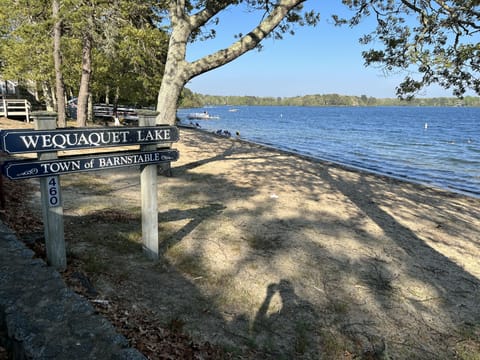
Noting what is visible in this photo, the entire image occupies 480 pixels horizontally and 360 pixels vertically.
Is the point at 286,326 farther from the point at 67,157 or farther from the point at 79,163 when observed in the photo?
the point at 67,157

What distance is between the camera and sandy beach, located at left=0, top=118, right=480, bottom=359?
137 inches

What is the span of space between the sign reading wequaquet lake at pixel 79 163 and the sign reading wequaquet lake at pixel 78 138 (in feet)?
0.42

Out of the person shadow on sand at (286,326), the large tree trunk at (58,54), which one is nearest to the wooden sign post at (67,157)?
the person shadow on sand at (286,326)

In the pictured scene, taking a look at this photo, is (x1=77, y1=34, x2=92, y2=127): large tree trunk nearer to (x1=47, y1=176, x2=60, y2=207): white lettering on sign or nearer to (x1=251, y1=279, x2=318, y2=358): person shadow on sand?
(x1=47, y1=176, x2=60, y2=207): white lettering on sign

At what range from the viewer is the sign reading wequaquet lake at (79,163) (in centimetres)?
329

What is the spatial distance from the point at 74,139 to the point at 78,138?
4cm

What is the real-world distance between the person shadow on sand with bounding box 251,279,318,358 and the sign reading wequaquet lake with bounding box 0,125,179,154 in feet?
8.07

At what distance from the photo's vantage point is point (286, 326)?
3584 mm

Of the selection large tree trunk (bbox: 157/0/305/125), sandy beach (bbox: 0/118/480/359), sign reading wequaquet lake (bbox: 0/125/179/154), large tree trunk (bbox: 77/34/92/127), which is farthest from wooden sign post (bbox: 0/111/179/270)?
large tree trunk (bbox: 77/34/92/127)

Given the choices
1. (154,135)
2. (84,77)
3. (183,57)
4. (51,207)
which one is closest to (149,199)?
(154,135)

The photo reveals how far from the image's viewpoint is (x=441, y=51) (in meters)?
9.40

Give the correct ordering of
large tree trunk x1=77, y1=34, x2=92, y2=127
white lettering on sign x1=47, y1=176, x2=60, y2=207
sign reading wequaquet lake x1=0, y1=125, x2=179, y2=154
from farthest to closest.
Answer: large tree trunk x1=77, y1=34, x2=92, y2=127
white lettering on sign x1=47, y1=176, x2=60, y2=207
sign reading wequaquet lake x1=0, y1=125, x2=179, y2=154

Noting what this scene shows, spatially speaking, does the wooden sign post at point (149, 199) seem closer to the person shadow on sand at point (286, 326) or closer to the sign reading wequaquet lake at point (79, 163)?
the sign reading wequaquet lake at point (79, 163)

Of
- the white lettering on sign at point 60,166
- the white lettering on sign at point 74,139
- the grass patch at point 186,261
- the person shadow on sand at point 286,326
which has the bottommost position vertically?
the person shadow on sand at point 286,326
